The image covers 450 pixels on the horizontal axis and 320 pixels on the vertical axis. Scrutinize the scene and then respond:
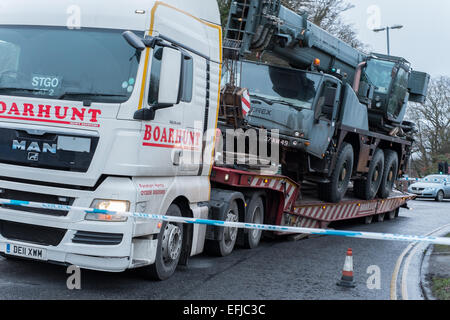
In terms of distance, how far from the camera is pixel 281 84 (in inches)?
444

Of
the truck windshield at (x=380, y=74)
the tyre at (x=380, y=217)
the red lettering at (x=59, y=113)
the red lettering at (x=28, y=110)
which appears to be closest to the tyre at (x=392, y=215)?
the tyre at (x=380, y=217)

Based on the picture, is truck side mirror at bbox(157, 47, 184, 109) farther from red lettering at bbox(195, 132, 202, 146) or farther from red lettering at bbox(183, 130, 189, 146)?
red lettering at bbox(195, 132, 202, 146)

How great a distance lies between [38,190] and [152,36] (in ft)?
6.58

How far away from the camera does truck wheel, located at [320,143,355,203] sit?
473 inches

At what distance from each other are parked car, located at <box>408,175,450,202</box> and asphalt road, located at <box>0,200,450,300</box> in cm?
2170

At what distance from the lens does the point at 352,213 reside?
13414mm

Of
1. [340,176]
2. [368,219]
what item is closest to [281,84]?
[340,176]

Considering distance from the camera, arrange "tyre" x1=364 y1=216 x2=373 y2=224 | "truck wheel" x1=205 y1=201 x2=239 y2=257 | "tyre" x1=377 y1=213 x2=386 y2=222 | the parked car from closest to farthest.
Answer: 1. "truck wheel" x1=205 y1=201 x2=239 y2=257
2. "tyre" x1=364 y1=216 x2=373 y2=224
3. "tyre" x1=377 y1=213 x2=386 y2=222
4. the parked car

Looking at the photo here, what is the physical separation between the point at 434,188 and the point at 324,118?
2148 centimetres

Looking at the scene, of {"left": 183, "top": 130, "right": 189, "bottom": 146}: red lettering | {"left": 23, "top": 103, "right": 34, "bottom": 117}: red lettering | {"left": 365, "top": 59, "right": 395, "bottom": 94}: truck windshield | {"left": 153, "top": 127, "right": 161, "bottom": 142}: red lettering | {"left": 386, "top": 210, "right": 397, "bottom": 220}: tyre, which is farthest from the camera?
{"left": 386, "top": 210, "right": 397, "bottom": 220}: tyre

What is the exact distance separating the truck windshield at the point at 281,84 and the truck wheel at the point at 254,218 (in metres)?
2.33

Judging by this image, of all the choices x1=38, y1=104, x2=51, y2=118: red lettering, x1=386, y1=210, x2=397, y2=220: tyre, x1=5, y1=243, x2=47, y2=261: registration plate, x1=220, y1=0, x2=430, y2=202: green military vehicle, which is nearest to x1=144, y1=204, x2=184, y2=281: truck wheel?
x1=5, y1=243, x2=47, y2=261: registration plate

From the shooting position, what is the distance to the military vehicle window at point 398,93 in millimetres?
13977

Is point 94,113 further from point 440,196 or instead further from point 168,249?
point 440,196
